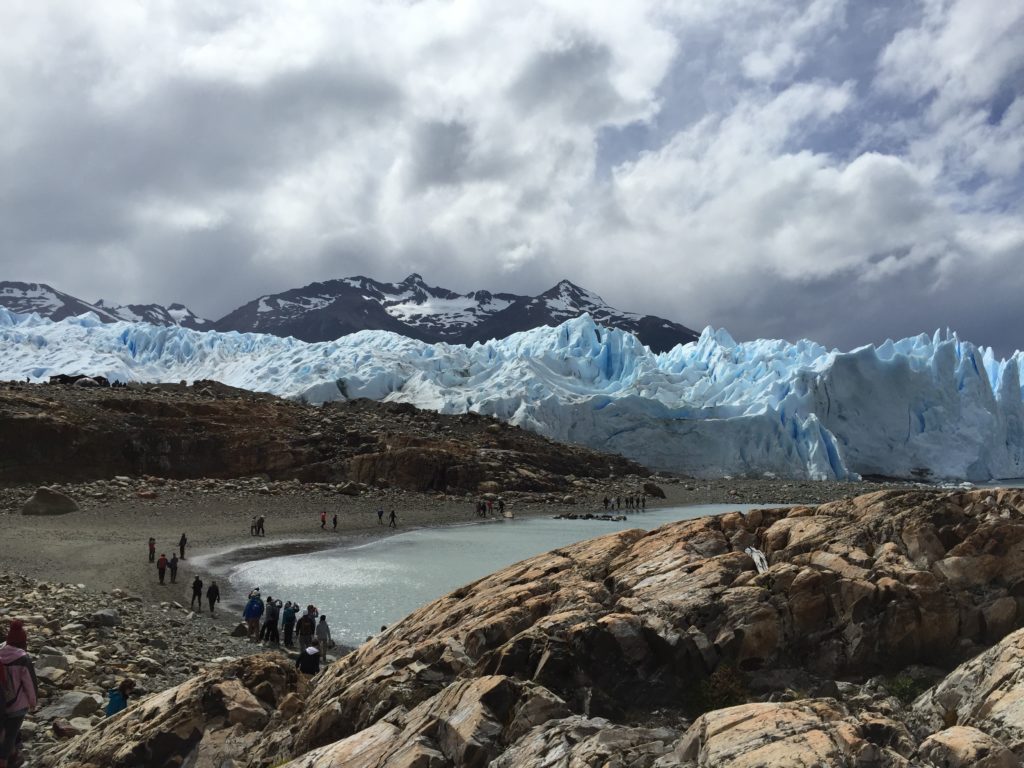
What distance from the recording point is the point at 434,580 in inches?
823

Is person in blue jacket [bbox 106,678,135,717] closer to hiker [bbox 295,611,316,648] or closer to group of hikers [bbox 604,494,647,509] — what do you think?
hiker [bbox 295,611,316,648]

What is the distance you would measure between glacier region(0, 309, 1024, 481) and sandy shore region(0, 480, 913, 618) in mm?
15300

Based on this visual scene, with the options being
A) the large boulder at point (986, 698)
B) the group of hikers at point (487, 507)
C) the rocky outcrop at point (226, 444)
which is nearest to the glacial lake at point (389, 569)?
the group of hikers at point (487, 507)

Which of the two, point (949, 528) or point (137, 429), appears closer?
point (949, 528)

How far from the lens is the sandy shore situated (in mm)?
20094

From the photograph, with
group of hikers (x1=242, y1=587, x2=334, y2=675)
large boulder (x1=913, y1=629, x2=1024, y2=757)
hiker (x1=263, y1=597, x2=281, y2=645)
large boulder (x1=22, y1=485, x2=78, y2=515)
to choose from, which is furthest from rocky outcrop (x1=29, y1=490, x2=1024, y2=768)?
large boulder (x1=22, y1=485, x2=78, y2=515)

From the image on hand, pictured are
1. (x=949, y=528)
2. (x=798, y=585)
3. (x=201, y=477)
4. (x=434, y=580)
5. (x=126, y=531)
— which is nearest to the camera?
(x=798, y=585)

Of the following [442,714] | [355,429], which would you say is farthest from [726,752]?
[355,429]

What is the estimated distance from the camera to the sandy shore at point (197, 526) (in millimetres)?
20094

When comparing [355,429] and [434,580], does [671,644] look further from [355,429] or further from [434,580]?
[355,429]

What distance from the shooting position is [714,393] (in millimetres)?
77062

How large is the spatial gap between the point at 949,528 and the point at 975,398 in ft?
247

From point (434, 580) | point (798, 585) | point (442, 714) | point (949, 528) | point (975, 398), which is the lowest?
point (434, 580)

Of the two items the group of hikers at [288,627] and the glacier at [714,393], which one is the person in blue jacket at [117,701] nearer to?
the group of hikers at [288,627]
